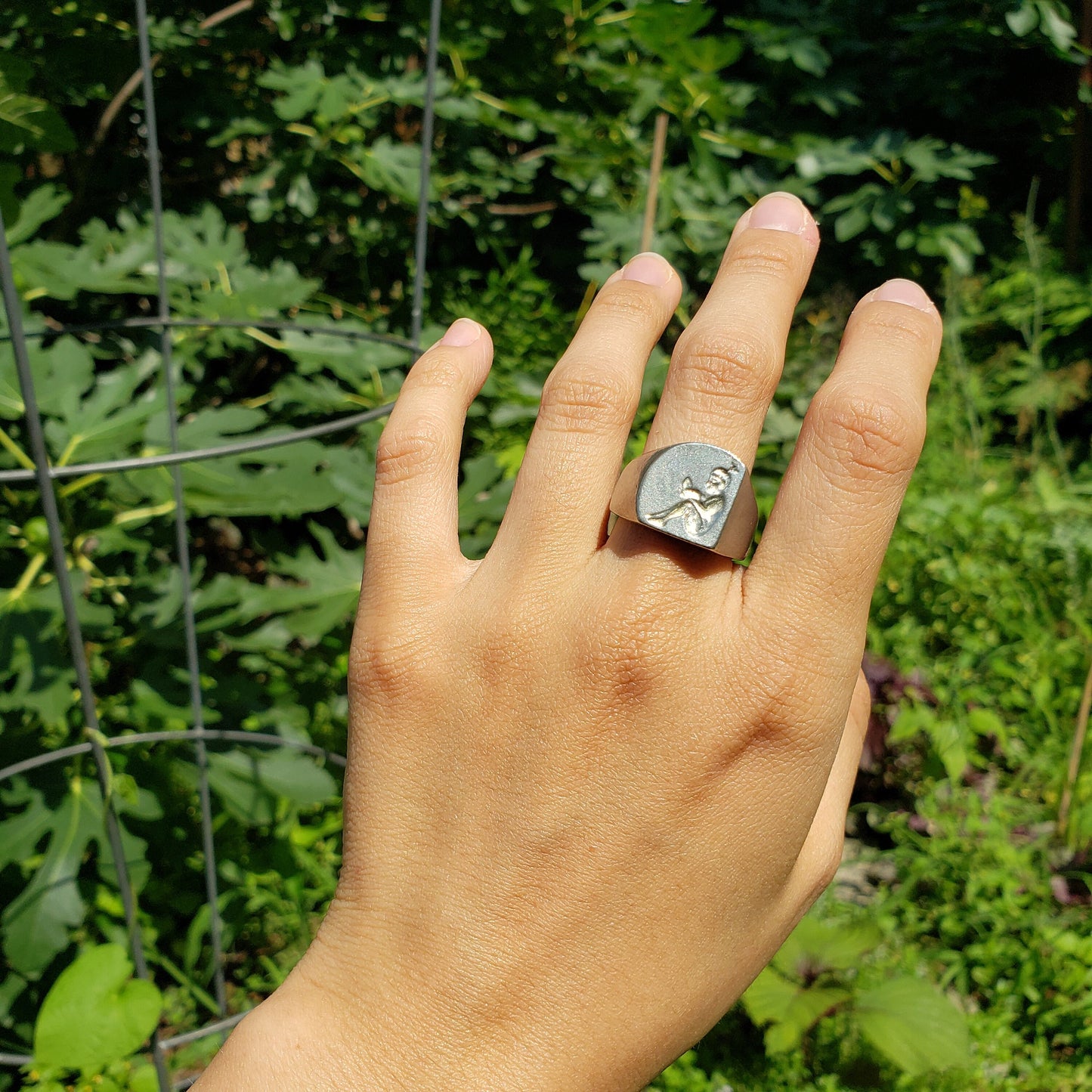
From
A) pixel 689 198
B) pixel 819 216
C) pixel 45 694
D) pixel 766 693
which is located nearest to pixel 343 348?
pixel 45 694

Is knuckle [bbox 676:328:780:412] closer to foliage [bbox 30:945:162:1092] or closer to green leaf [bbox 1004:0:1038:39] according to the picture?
foliage [bbox 30:945:162:1092]

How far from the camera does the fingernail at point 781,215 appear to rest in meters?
1.09

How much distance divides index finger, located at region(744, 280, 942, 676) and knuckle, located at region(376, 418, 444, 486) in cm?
38

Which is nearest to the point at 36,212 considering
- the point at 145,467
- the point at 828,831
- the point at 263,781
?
Result: the point at 145,467

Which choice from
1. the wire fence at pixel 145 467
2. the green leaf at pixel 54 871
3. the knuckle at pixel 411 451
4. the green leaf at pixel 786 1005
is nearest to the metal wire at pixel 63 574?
the wire fence at pixel 145 467

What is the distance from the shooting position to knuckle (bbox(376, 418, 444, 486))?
1058 millimetres

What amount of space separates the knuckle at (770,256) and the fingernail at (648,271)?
88mm

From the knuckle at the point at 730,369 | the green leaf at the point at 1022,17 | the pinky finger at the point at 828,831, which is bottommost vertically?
the pinky finger at the point at 828,831

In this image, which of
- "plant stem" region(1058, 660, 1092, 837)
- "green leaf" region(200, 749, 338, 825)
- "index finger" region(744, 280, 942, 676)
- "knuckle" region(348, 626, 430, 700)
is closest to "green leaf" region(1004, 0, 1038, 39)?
"plant stem" region(1058, 660, 1092, 837)

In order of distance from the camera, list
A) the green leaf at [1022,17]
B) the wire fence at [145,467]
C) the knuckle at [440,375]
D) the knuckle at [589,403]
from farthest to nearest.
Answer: the green leaf at [1022,17]
the wire fence at [145,467]
the knuckle at [440,375]
the knuckle at [589,403]

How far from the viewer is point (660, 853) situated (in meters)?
0.91

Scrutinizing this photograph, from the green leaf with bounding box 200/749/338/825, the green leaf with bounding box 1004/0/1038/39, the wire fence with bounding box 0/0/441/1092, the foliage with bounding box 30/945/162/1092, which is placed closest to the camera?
the wire fence with bounding box 0/0/441/1092

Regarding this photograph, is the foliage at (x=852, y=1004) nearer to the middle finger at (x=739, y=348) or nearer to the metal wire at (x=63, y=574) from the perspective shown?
the metal wire at (x=63, y=574)

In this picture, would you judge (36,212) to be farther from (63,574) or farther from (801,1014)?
(801,1014)
